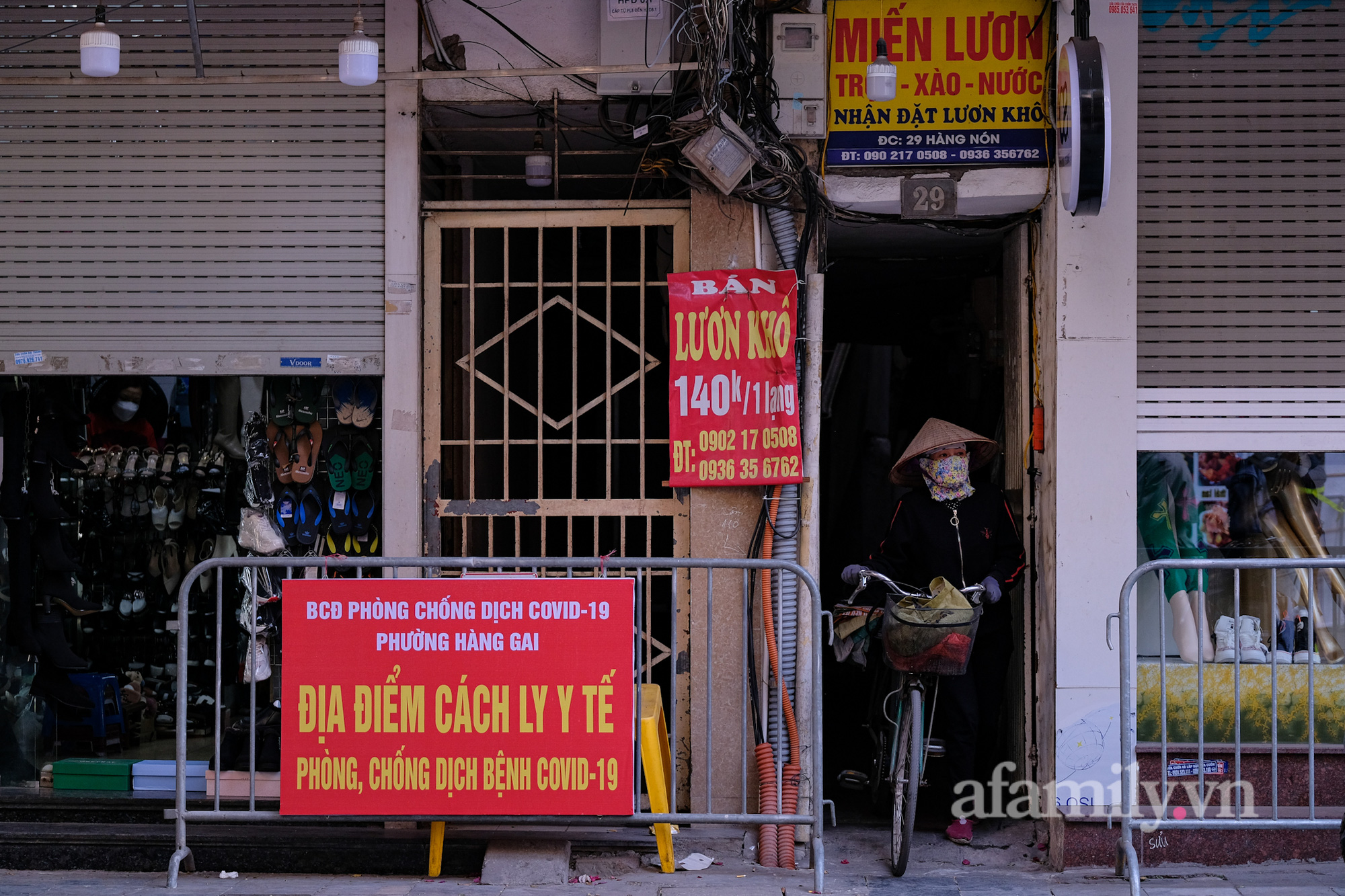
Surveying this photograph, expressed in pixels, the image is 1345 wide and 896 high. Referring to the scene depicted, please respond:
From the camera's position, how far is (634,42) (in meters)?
6.23

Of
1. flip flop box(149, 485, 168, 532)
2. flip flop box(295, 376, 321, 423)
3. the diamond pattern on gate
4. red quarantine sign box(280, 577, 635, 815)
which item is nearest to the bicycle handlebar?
red quarantine sign box(280, 577, 635, 815)

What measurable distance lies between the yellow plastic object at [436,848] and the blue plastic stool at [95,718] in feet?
9.22

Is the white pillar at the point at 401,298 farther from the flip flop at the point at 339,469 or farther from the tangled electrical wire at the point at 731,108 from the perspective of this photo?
the flip flop at the point at 339,469

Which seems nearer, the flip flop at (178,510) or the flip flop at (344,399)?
the flip flop at (344,399)

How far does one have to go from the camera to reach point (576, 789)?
204 inches

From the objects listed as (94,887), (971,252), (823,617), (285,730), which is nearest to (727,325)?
→ (823,617)

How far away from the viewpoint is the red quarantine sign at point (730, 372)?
6.15 metres

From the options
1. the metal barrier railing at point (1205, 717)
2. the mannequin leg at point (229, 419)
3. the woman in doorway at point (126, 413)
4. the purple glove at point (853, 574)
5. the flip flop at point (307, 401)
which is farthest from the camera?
the woman in doorway at point (126, 413)

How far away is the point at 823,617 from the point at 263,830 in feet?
10.9

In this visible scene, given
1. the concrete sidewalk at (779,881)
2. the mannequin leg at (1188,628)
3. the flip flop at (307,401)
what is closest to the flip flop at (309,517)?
the flip flop at (307,401)

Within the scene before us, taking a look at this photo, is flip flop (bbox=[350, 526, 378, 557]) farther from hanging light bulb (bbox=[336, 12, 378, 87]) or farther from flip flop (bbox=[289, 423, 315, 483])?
hanging light bulb (bbox=[336, 12, 378, 87])

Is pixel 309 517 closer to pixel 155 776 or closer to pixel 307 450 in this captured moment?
pixel 307 450

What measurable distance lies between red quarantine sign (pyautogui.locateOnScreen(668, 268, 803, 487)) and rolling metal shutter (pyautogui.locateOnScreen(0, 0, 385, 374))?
172 centimetres

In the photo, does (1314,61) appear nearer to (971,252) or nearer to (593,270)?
(971,252)
